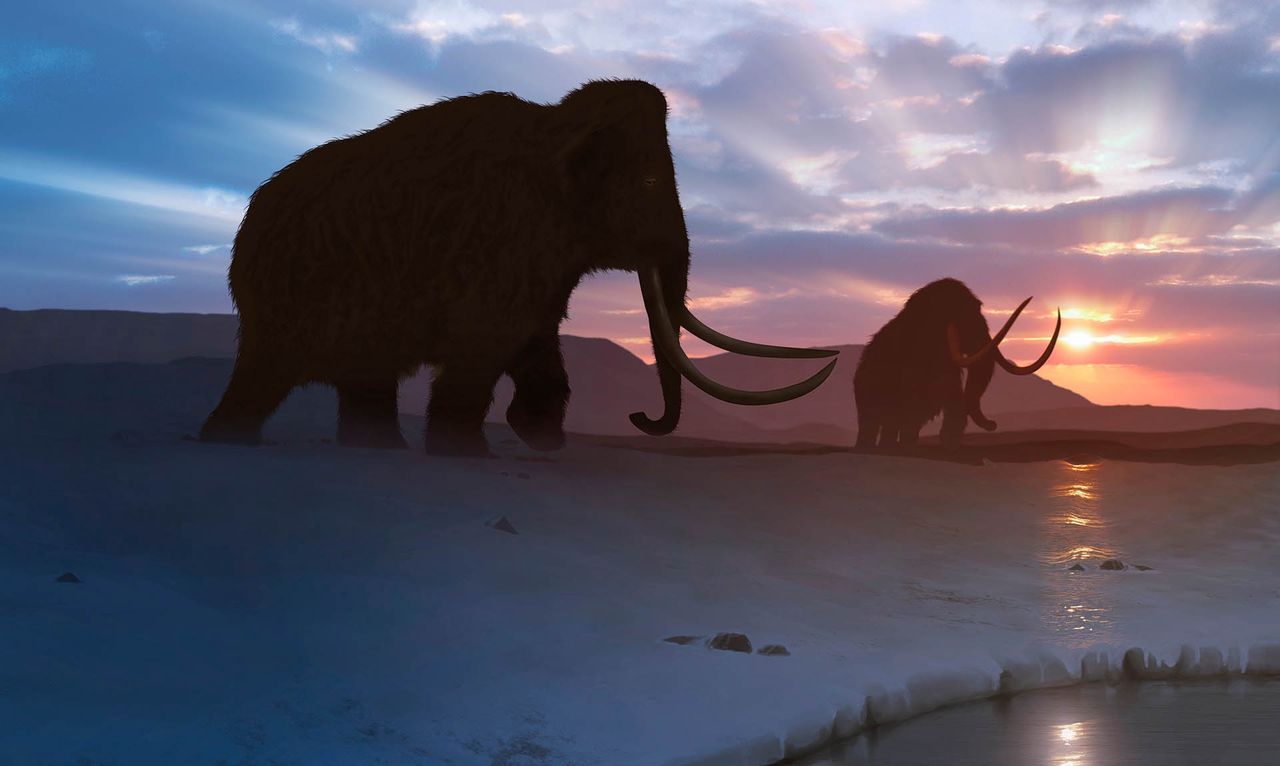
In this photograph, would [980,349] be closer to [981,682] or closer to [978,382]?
[978,382]

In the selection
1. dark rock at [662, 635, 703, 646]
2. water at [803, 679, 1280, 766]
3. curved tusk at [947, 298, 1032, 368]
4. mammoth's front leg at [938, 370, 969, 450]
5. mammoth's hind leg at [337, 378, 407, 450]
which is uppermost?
curved tusk at [947, 298, 1032, 368]

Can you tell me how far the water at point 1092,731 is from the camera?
13.0ft

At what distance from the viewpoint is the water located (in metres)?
3.96

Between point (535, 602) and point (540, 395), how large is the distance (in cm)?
385

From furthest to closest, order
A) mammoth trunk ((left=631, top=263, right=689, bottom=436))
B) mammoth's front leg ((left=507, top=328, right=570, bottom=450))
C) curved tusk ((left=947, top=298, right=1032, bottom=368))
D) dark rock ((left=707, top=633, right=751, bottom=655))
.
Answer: curved tusk ((left=947, top=298, right=1032, bottom=368)) → mammoth's front leg ((left=507, top=328, right=570, bottom=450)) → mammoth trunk ((left=631, top=263, right=689, bottom=436)) → dark rock ((left=707, top=633, right=751, bottom=655))

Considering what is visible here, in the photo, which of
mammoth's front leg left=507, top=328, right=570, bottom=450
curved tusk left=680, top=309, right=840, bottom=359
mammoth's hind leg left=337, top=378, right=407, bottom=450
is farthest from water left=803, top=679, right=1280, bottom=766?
mammoth's hind leg left=337, top=378, right=407, bottom=450

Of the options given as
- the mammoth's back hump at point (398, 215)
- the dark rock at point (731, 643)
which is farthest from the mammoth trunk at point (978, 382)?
the dark rock at point (731, 643)

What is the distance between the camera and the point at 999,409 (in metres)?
29.2

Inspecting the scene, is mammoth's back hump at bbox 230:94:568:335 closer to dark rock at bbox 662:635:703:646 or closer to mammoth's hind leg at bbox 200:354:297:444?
mammoth's hind leg at bbox 200:354:297:444

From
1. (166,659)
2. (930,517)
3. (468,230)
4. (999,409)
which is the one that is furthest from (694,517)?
(999,409)

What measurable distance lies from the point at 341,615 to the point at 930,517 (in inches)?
174

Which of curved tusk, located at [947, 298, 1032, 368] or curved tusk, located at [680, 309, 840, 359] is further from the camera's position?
curved tusk, located at [947, 298, 1032, 368]

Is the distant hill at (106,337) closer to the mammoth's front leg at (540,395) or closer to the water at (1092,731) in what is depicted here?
the mammoth's front leg at (540,395)

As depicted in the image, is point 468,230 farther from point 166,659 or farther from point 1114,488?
point 1114,488
